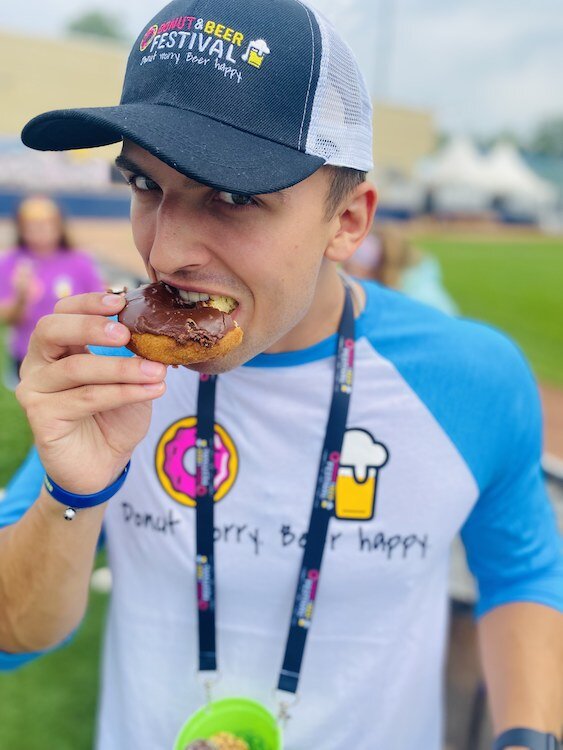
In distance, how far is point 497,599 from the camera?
5.97 ft

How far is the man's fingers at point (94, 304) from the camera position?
1287 mm

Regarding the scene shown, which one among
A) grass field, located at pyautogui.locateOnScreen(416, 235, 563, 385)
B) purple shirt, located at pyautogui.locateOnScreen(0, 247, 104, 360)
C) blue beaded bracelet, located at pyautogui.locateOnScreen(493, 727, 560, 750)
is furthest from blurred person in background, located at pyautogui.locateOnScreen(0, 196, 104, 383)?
grass field, located at pyautogui.locateOnScreen(416, 235, 563, 385)

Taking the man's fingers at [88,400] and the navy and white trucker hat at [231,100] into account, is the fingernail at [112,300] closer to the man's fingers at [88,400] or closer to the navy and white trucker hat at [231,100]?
the man's fingers at [88,400]

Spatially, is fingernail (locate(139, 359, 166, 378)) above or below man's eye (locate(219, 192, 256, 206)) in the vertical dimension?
below

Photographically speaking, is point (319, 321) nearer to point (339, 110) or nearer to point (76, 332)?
point (339, 110)

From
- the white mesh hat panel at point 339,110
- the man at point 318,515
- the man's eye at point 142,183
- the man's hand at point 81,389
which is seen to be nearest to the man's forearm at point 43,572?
the man at point 318,515

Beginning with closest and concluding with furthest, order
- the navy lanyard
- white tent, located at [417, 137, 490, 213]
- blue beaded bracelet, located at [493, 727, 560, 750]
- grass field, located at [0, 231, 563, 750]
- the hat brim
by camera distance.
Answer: the hat brim → blue beaded bracelet, located at [493, 727, 560, 750] → the navy lanyard → grass field, located at [0, 231, 563, 750] → white tent, located at [417, 137, 490, 213]

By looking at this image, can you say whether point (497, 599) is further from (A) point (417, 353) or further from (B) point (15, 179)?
(B) point (15, 179)

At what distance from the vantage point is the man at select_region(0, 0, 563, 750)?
1.45m

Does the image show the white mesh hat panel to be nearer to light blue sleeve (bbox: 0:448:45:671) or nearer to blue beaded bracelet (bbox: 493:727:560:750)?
light blue sleeve (bbox: 0:448:45:671)

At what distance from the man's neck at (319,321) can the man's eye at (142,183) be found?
0.52m

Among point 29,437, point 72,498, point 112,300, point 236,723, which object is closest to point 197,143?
point 112,300

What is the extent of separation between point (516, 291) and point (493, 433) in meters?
20.6

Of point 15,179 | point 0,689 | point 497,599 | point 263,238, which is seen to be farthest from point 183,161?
point 15,179
